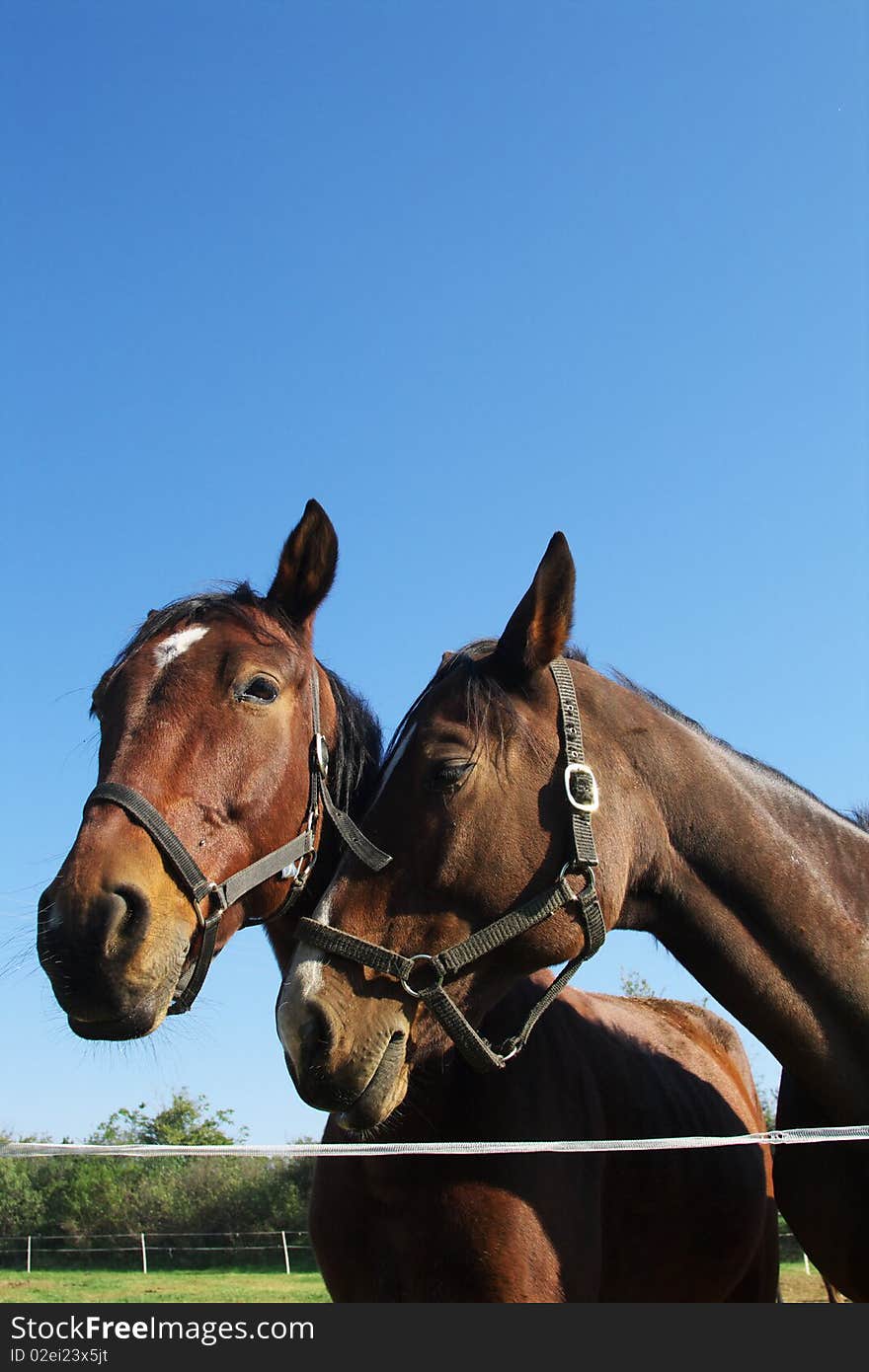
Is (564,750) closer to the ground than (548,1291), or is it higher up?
higher up

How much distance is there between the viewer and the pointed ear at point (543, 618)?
140 inches

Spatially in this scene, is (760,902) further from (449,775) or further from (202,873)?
(202,873)

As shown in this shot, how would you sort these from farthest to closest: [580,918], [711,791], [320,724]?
[320,724] < [711,791] < [580,918]

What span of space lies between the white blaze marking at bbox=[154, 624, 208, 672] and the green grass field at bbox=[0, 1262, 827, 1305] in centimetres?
1593

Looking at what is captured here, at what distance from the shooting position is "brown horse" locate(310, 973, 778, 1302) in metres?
3.32

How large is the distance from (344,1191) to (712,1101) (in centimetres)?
212

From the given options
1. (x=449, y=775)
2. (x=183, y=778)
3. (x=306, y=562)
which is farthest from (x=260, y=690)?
(x=449, y=775)

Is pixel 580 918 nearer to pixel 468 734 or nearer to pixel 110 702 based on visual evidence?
pixel 468 734

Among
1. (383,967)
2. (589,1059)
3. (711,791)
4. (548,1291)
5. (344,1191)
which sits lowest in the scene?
(548,1291)

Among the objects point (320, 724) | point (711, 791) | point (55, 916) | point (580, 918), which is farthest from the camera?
point (320, 724)

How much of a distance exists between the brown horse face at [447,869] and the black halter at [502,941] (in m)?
0.04

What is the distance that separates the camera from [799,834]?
3.63 m

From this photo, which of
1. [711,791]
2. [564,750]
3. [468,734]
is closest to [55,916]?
[468,734]

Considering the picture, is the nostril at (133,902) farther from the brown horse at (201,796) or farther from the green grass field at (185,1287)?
the green grass field at (185,1287)
